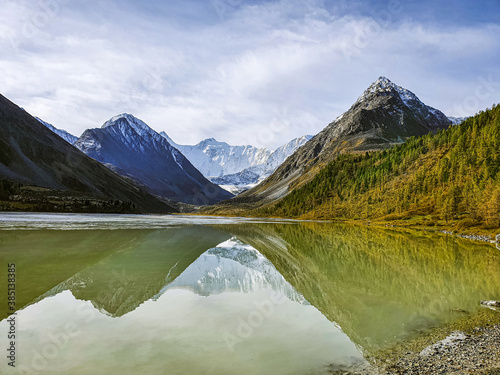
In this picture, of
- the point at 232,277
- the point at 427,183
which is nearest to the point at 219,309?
the point at 232,277

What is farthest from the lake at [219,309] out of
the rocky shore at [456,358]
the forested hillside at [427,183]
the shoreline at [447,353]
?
the forested hillside at [427,183]

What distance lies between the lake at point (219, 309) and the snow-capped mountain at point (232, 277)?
0.41 ft

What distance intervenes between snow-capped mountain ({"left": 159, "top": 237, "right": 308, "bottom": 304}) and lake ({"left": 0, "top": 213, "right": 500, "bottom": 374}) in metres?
0.13

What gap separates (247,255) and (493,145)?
97.3 meters

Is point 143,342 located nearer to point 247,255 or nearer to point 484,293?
point 484,293

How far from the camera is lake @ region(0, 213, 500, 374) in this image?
11125 millimetres

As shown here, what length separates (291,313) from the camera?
56.2 feet

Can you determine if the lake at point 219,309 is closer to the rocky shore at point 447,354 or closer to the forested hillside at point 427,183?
the rocky shore at point 447,354

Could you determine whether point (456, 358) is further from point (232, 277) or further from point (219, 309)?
point (232, 277)

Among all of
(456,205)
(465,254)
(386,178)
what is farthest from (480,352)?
(386,178)

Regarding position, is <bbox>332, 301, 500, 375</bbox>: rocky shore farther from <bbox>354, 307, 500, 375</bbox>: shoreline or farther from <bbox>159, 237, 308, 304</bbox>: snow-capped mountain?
<bbox>159, 237, 308, 304</bbox>: snow-capped mountain

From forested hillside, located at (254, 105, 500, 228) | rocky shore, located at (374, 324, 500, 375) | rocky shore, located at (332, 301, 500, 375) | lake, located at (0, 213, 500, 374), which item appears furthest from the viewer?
forested hillside, located at (254, 105, 500, 228)

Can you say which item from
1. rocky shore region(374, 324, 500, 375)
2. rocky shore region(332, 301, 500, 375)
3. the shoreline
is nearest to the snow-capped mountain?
the shoreline

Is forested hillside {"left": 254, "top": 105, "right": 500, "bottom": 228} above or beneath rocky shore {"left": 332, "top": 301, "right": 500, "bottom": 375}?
above
